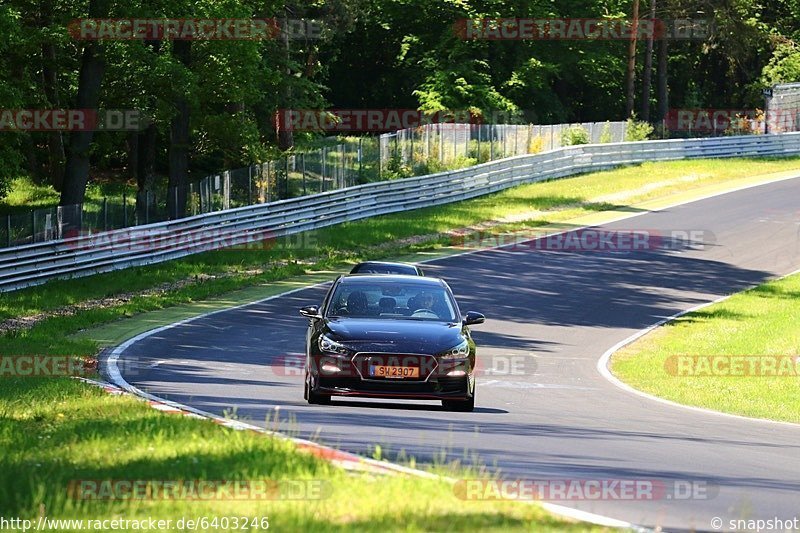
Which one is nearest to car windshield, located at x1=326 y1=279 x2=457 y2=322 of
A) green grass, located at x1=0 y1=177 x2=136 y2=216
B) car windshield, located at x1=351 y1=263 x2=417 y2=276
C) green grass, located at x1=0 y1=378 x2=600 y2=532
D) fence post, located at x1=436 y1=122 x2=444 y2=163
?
car windshield, located at x1=351 y1=263 x2=417 y2=276

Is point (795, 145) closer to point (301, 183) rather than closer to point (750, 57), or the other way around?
point (750, 57)

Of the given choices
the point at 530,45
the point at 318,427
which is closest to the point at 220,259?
the point at 318,427

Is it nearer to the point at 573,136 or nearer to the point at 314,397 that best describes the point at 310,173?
the point at 573,136

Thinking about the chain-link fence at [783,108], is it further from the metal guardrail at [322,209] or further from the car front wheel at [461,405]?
the car front wheel at [461,405]

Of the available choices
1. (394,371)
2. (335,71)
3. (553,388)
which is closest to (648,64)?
(335,71)

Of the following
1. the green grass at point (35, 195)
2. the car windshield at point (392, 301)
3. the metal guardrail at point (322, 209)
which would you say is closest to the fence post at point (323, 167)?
the metal guardrail at point (322, 209)

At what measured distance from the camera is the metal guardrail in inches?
1177

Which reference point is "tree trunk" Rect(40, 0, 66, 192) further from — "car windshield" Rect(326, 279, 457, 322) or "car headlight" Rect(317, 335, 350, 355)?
"car headlight" Rect(317, 335, 350, 355)

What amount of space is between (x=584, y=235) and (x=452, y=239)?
4.29 meters

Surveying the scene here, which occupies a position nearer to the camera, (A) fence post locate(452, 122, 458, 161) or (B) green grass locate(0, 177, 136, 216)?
(B) green grass locate(0, 177, 136, 216)

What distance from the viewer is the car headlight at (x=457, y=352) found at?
49.0ft

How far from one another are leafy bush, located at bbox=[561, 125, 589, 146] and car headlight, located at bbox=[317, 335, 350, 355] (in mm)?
42128

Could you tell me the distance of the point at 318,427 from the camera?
41.1 feet

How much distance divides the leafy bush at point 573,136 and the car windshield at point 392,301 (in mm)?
40334
